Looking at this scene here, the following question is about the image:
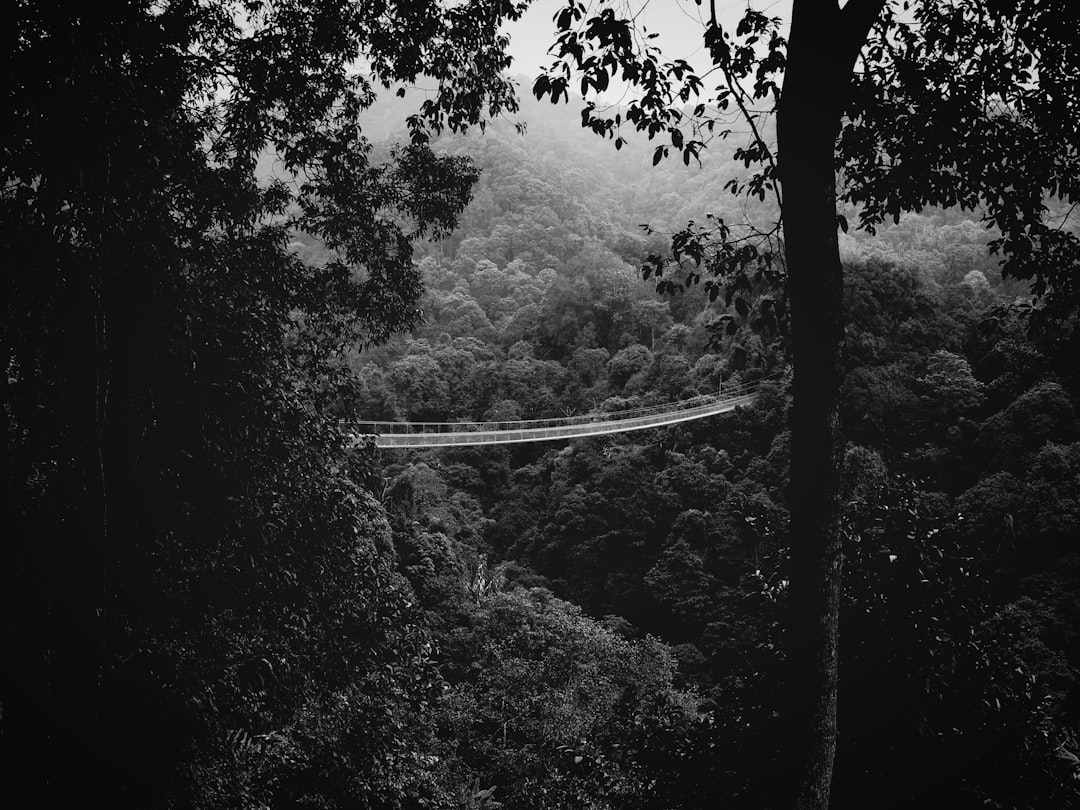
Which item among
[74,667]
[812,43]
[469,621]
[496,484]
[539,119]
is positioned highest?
[539,119]

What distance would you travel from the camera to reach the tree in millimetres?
1430

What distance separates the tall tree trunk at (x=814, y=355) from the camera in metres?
1.39

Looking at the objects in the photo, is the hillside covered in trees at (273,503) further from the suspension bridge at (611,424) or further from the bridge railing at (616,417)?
the bridge railing at (616,417)

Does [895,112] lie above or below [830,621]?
above

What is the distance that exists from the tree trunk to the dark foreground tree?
1476mm

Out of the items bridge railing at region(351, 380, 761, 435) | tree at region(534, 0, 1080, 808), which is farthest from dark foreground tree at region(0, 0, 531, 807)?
bridge railing at region(351, 380, 761, 435)

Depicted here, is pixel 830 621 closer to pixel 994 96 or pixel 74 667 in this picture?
pixel 994 96

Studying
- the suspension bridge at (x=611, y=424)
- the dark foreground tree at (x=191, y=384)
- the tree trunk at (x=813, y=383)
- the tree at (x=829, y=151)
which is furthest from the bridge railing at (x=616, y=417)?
the tree trunk at (x=813, y=383)

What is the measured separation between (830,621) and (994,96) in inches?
76.6

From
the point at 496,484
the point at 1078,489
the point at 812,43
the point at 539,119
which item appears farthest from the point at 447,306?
the point at 539,119

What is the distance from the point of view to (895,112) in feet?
7.37

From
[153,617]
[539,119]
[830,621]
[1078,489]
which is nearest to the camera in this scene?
[830,621]

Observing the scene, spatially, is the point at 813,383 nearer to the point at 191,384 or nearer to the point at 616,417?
the point at 191,384

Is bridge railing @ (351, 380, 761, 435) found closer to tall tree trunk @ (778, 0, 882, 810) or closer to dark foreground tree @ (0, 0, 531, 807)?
dark foreground tree @ (0, 0, 531, 807)
